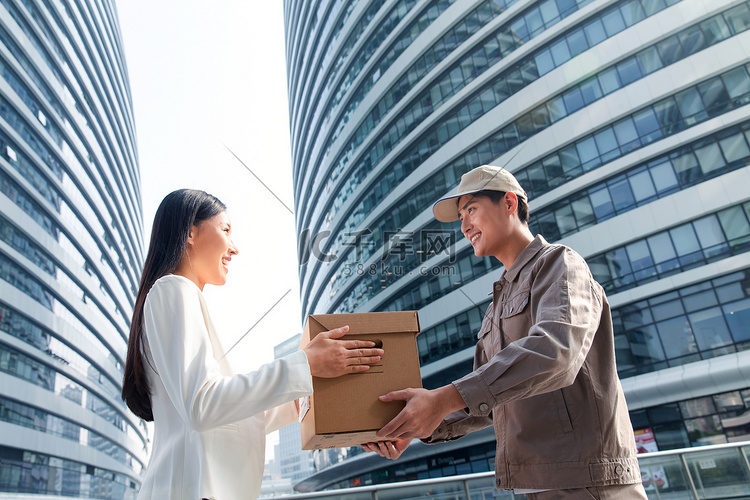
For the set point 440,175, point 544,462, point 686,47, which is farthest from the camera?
point 440,175

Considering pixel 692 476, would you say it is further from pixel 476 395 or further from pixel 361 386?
pixel 361 386

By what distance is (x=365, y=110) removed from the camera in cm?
3750

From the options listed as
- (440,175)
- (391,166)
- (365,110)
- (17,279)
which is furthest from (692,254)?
(17,279)

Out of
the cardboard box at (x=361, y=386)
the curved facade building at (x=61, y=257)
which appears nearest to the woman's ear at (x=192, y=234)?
the cardboard box at (x=361, y=386)

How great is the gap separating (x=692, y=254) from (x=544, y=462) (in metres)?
21.9

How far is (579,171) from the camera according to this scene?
952 inches

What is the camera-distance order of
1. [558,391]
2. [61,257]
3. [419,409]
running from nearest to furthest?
[419,409] → [558,391] → [61,257]

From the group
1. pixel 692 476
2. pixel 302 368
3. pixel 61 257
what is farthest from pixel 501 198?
pixel 61 257

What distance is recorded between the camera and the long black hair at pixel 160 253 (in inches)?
72.7

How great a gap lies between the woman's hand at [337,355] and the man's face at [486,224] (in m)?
0.98

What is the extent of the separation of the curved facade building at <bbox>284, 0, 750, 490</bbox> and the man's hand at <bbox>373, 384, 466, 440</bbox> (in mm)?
20958

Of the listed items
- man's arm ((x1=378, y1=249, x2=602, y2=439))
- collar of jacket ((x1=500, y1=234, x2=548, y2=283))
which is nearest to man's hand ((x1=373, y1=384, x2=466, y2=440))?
man's arm ((x1=378, y1=249, x2=602, y2=439))

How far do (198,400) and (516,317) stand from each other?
135 cm

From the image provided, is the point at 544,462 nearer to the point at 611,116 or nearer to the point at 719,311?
the point at 719,311
